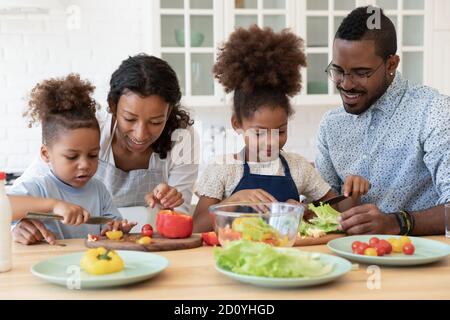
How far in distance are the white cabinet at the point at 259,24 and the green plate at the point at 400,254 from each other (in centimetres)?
249

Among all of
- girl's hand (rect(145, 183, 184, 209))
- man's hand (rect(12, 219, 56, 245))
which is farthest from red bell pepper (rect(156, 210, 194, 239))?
man's hand (rect(12, 219, 56, 245))

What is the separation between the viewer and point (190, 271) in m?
1.41

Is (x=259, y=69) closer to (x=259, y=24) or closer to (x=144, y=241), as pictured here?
(x=144, y=241)

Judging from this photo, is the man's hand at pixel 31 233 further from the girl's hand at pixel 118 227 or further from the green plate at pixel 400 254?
the green plate at pixel 400 254

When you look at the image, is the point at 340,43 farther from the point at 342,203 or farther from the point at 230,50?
the point at 342,203

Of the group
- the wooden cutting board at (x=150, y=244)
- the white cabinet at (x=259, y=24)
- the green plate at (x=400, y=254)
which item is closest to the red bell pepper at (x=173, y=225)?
the wooden cutting board at (x=150, y=244)

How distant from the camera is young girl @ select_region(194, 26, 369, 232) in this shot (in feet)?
7.41

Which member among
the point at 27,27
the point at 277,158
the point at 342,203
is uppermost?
the point at 27,27

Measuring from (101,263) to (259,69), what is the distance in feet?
4.10

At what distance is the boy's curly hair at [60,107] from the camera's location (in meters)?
2.15

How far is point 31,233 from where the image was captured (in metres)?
1.77

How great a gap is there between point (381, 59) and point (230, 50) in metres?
0.58

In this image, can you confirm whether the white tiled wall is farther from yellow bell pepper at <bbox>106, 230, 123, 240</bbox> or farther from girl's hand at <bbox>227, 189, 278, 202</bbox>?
yellow bell pepper at <bbox>106, 230, 123, 240</bbox>
